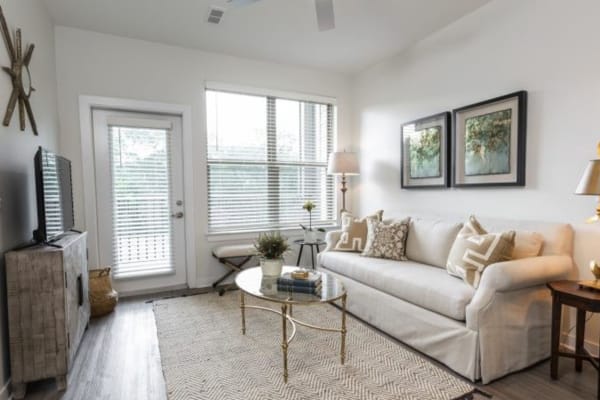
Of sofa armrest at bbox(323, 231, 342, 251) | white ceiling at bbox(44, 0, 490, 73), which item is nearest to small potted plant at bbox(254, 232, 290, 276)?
sofa armrest at bbox(323, 231, 342, 251)

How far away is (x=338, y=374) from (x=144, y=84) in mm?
3433

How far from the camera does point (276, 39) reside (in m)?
3.54

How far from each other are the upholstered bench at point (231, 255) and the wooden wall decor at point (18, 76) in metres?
2.03

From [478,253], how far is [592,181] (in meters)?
0.77

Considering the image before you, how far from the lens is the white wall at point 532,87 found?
2.27 meters

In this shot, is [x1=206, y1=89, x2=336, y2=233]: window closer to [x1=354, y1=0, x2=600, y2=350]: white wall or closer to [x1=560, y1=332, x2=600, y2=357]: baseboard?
[x1=354, y1=0, x2=600, y2=350]: white wall

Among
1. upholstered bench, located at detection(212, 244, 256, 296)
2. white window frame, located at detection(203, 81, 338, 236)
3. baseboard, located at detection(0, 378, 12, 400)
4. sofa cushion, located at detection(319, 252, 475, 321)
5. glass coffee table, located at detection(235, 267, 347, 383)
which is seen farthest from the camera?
white window frame, located at detection(203, 81, 338, 236)

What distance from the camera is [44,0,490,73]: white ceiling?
113 inches

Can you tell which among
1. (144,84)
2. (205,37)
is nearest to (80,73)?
(144,84)

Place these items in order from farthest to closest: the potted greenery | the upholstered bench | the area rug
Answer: the potted greenery
the upholstered bench
the area rug

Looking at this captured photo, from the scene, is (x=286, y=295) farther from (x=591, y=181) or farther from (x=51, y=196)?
(x=591, y=181)

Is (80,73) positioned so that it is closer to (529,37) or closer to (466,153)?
(466,153)

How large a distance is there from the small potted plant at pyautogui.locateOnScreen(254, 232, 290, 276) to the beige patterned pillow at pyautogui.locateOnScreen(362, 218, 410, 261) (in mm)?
1151

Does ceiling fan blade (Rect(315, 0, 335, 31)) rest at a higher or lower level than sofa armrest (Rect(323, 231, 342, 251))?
higher
